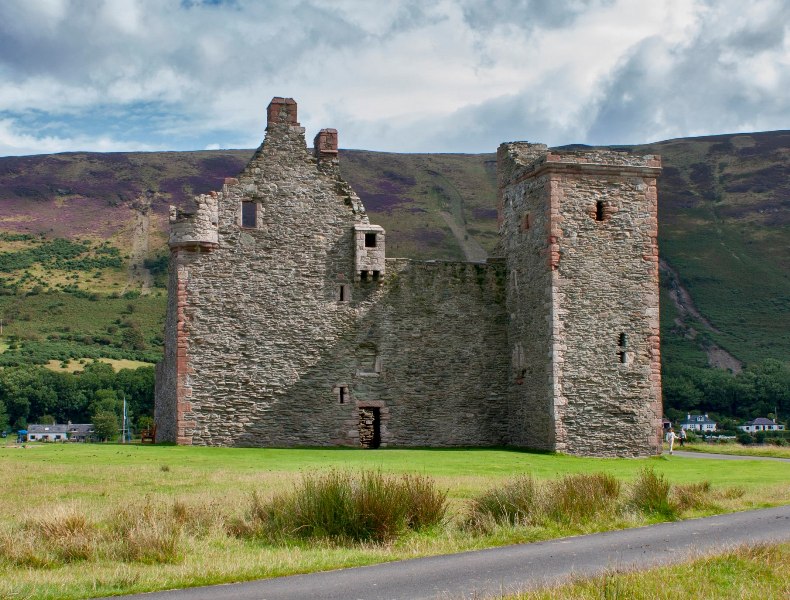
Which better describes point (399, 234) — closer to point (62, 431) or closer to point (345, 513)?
point (62, 431)

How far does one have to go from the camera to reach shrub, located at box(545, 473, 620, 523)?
1466cm

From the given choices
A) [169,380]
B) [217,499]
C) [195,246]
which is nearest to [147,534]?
[217,499]

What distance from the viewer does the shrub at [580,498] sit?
577 inches

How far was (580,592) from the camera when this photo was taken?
31.5 feet

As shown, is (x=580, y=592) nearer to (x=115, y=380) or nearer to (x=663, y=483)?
(x=663, y=483)

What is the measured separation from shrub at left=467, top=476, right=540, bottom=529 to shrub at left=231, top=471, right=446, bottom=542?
2.30ft

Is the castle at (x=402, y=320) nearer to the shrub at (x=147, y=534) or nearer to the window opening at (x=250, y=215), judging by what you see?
the window opening at (x=250, y=215)

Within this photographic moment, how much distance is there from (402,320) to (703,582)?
792 inches

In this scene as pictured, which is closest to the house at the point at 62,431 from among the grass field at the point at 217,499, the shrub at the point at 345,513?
the grass field at the point at 217,499

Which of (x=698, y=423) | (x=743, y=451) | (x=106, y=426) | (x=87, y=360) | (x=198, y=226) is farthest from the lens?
(x=87, y=360)

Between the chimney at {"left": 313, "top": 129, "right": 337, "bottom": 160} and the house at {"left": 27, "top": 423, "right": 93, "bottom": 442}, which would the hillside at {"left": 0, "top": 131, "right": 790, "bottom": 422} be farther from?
the chimney at {"left": 313, "top": 129, "right": 337, "bottom": 160}

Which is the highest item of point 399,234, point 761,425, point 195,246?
point 399,234

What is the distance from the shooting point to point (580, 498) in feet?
49.7

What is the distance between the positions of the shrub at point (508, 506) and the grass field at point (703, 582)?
339 centimetres
